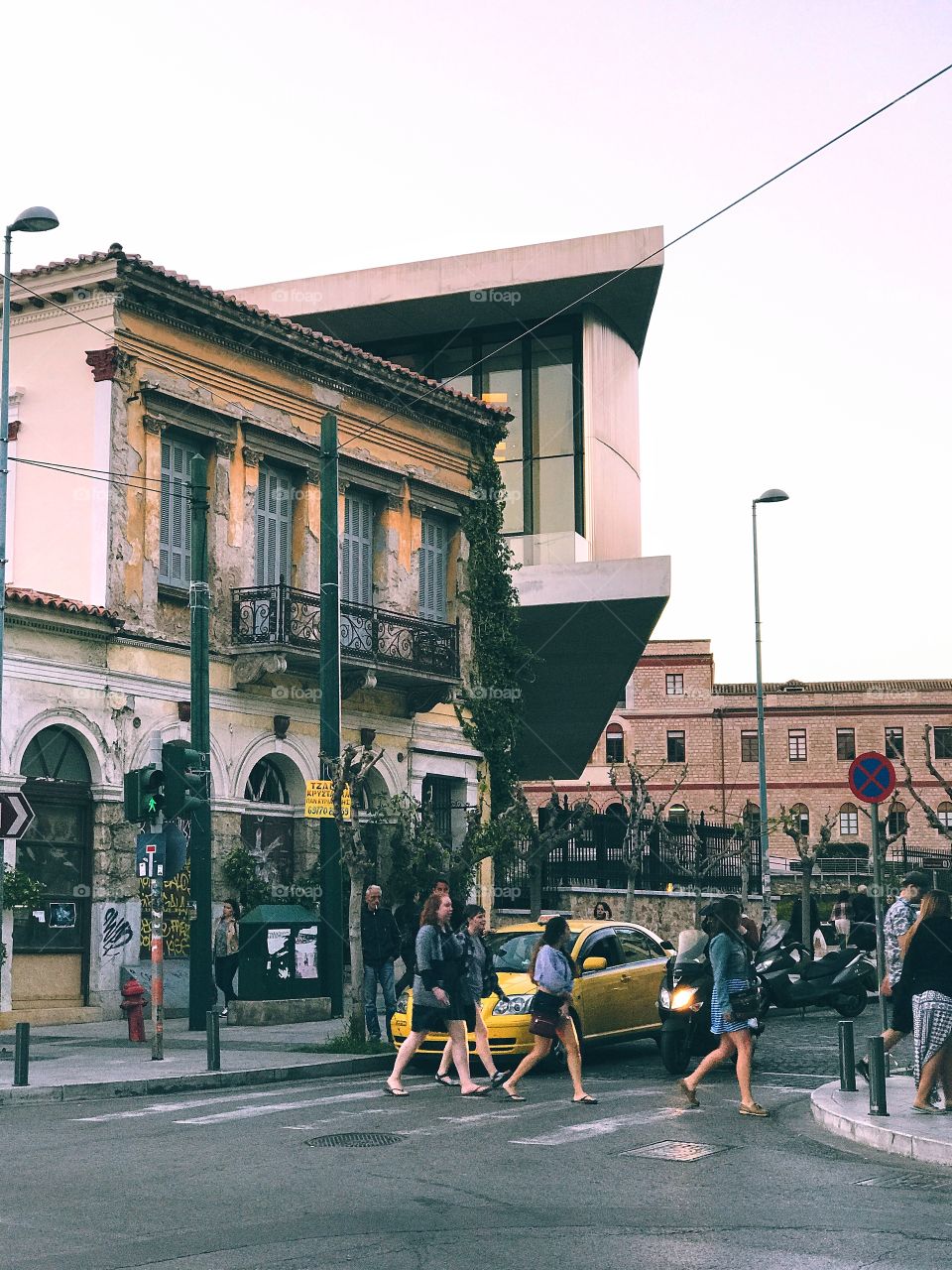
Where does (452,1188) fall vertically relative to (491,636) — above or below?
below

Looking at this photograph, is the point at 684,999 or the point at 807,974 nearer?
the point at 684,999

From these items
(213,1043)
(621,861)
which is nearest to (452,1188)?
(213,1043)

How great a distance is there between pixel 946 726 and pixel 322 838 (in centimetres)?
6827

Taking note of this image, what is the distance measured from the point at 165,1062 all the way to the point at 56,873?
659 cm

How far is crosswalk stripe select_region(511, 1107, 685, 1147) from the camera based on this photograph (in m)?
11.4

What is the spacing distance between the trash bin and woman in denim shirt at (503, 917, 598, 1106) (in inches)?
316

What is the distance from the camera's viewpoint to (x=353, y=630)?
90.3ft

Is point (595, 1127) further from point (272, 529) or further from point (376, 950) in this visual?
point (272, 529)

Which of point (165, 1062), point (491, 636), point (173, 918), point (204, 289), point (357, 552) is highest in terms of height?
point (204, 289)

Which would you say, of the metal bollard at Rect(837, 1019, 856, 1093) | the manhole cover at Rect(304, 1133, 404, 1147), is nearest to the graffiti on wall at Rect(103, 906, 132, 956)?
the manhole cover at Rect(304, 1133, 404, 1147)

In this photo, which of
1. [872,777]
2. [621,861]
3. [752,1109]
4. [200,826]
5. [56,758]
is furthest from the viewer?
[621,861]

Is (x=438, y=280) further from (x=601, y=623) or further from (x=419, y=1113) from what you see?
(x=419, y=1113)

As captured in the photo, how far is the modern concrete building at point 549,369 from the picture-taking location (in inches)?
1339

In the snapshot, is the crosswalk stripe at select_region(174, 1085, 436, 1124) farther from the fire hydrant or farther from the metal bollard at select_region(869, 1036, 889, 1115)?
the fire hydrant
